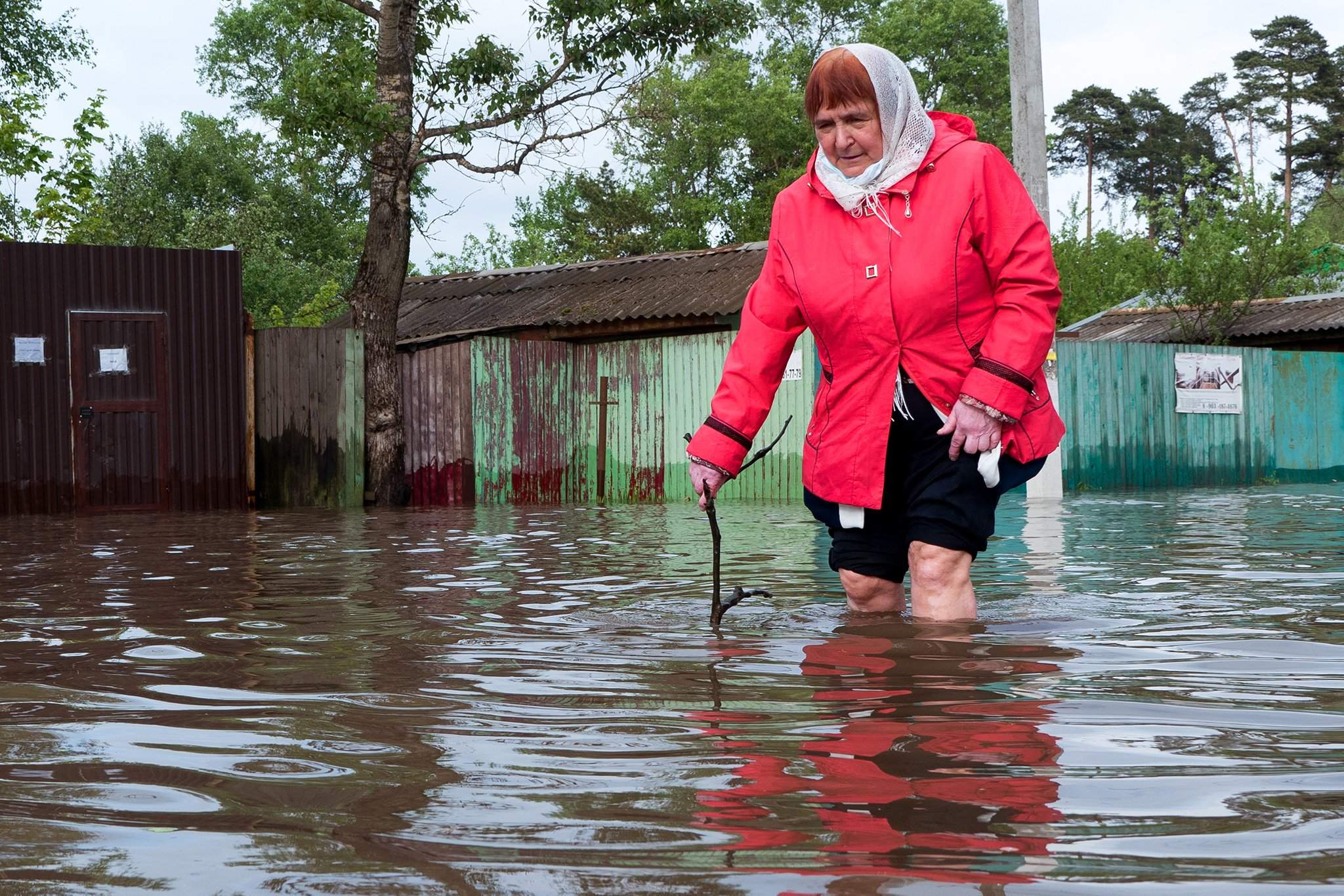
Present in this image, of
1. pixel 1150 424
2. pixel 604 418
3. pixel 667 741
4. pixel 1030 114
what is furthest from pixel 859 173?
pixel 1150 424

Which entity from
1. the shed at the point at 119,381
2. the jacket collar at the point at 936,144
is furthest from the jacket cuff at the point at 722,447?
the shed at the point at 119,381

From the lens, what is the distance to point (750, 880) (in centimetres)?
164

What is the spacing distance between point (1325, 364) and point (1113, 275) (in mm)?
21170

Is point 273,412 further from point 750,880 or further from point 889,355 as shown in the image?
point 750,880

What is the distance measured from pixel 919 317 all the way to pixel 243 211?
1524 inches

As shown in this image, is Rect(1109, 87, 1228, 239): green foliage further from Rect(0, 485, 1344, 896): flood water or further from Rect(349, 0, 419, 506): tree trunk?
Rect(0, 485, 1344, 896): flood water

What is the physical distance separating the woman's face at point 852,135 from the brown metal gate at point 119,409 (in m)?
12.5

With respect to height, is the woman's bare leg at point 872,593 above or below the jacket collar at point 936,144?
below

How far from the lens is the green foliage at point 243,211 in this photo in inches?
1483

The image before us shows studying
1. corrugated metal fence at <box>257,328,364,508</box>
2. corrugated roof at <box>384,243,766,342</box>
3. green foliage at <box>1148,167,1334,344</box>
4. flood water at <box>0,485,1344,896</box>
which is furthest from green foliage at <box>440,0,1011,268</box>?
flood water at <box>0,485,1344,896</box>

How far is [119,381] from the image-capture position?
14883 millimetres

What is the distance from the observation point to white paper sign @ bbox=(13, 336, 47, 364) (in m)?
14.6

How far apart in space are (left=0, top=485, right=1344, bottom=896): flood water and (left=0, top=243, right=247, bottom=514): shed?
9593 mm

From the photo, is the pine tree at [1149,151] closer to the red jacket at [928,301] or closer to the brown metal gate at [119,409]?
the brown metal gate at [119,409]
